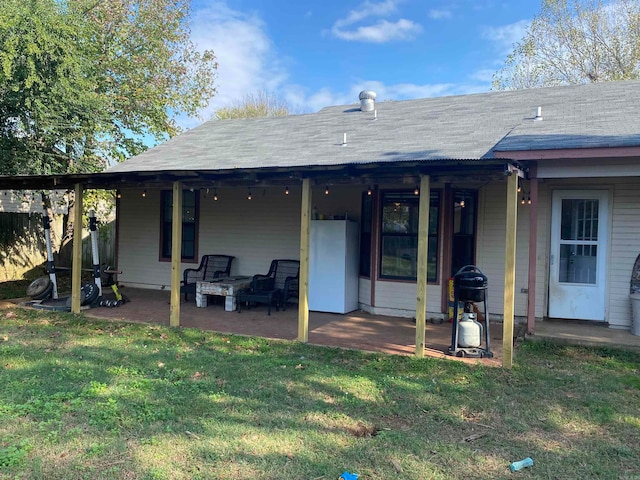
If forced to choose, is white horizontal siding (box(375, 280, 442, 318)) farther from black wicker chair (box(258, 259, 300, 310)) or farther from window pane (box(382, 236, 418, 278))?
black wicker chair (box(258, 259, 300, 310))

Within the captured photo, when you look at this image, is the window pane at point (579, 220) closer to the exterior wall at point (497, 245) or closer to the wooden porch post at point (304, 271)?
the exterior wall at point (497, 245)

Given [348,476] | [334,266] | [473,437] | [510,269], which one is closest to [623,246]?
[510,269]

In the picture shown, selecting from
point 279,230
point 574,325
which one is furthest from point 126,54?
point 574,325

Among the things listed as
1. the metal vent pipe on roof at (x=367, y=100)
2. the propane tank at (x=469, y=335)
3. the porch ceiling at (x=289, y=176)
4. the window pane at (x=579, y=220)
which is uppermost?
the metal vent pipe on roof at (x=367, y=100)

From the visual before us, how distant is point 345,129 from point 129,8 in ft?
34.3

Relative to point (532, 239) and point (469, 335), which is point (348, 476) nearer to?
point (469, 335)

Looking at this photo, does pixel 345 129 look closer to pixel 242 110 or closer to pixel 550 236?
pixel 550 236

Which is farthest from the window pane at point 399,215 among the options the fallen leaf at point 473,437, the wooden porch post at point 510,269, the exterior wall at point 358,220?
the fallen leaf at point 473,437

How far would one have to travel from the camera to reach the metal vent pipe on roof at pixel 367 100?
10500 mm

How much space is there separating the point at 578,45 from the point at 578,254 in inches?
576

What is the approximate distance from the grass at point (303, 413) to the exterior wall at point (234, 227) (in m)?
3.78

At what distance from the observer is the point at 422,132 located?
823 cm

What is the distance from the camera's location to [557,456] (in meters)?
3.33

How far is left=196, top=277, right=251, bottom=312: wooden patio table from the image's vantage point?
8570mm
